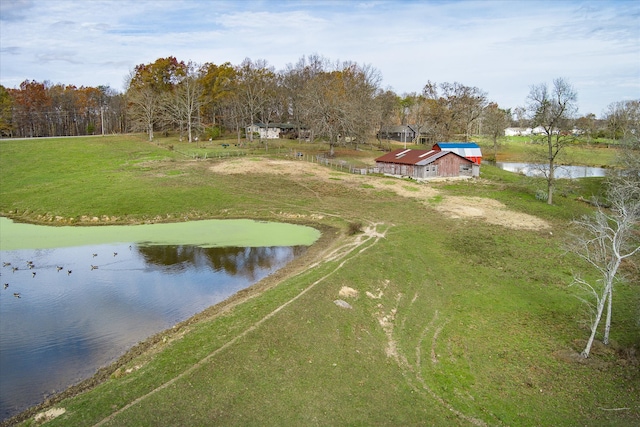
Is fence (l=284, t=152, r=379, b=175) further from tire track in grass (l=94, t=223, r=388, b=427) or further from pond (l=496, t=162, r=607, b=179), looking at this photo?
tire track in grass (l=94, t=223, r=388, b=427)

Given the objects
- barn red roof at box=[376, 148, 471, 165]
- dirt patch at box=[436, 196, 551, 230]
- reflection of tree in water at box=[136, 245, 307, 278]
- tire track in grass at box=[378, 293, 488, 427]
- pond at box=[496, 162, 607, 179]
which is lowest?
tire track in grass at box=[378, 293, 488, 427]

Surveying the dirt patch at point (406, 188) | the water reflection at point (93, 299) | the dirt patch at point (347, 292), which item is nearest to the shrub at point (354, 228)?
the water reflection at point (93, 299)

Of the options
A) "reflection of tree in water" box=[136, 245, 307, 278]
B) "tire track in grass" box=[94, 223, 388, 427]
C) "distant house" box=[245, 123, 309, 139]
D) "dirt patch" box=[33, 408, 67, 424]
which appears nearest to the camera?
"dirt patch" box=[33, 408, 67, 424]

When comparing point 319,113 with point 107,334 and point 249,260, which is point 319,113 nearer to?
point 249,260

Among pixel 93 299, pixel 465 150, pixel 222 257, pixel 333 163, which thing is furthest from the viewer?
pixel 465 150

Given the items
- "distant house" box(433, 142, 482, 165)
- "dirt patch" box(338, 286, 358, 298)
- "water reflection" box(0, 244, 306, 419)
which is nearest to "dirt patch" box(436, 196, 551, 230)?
"water reflection" box(0, 244, 306, 419)

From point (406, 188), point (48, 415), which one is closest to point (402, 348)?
point (48, 415)

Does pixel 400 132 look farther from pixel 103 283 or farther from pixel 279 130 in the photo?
pixel 103 283
